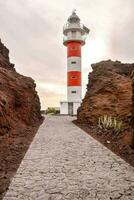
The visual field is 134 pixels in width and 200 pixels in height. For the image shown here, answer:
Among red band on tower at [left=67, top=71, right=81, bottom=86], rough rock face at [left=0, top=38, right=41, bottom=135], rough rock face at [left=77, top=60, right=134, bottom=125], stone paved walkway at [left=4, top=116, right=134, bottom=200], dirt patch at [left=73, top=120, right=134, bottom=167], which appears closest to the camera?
stone paved walkway at [left=4, top=116, right=134, bottom=200]

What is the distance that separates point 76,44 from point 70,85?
584 cm

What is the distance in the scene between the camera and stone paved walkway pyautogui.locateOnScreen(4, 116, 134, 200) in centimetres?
664

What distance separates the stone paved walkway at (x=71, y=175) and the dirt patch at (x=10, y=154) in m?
0.17

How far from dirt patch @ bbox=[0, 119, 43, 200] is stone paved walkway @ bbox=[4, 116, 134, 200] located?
17 cm

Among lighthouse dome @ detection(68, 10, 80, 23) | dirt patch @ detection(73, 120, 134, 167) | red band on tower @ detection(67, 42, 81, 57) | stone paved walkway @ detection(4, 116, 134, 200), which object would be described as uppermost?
lighthouse dome @ detection(68, 10, 80, 23)

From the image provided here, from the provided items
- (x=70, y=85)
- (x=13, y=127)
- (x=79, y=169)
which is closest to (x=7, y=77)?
(x=13, y=127)

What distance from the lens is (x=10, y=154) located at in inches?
424

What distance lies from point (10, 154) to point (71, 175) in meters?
3.20

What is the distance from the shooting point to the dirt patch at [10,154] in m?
7.73

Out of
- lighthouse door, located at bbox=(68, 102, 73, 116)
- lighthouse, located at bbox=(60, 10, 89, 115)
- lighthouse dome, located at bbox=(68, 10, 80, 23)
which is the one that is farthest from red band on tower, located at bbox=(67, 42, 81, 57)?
lighthouse door, located at bbox=(68, 102, 73, 116)

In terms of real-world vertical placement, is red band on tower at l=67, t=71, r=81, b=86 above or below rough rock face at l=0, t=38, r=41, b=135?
above

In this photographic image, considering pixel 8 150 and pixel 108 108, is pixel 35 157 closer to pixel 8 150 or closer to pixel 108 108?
pixel 8 150

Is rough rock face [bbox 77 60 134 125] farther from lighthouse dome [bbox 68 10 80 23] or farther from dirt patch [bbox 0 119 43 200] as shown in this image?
lighthouse dome [bbox 68 10 80 23]

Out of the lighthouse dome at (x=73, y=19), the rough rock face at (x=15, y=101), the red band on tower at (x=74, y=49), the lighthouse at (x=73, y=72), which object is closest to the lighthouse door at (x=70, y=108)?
the lighthouse at (x=73, y=72)
